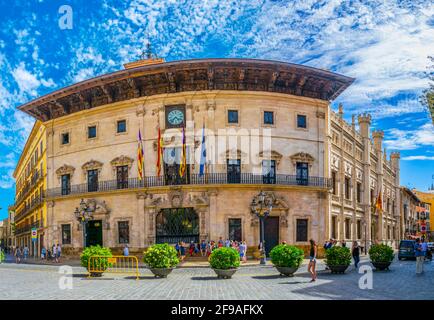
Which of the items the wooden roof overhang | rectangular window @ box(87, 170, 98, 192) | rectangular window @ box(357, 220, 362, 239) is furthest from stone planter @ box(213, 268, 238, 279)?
rectangular window @ box(357, 220, 362, 239)

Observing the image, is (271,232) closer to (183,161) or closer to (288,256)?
(183,161)

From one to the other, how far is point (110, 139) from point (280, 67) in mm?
13476

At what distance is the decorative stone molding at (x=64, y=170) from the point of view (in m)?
38.8

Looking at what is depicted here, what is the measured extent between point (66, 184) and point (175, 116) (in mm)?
11345

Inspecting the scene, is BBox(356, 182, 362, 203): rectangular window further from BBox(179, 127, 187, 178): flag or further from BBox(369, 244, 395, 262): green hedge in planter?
BBox(369, 244, 395, 262): green hedge in planter

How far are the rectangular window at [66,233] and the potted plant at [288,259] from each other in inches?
877

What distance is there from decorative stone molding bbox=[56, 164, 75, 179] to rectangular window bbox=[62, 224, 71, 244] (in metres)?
4.07

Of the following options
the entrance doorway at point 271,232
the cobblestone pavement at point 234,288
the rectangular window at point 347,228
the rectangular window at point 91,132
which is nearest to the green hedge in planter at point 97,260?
the cobblestone pavement at point 234,288

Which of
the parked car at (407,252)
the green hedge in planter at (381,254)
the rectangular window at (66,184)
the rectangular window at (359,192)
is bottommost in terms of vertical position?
the parked car at (407,252)

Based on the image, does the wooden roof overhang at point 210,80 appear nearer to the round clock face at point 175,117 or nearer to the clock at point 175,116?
the clock at point 175,116

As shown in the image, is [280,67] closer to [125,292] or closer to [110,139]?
[110,139]

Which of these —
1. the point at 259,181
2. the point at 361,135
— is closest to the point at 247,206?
the point at 259,181

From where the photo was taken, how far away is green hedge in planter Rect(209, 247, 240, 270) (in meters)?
20.8

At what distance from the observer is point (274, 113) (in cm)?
3509
